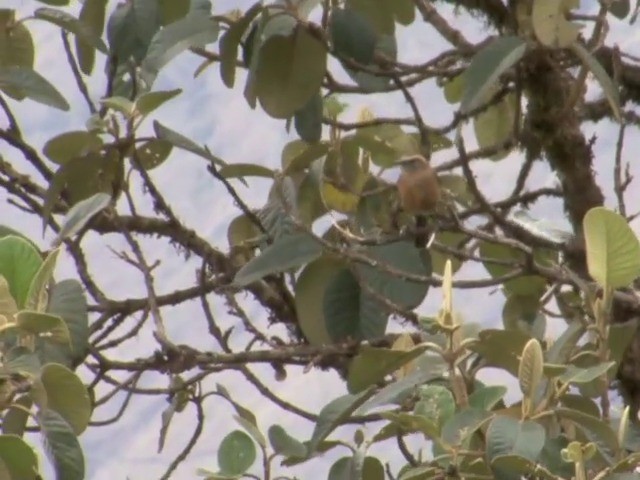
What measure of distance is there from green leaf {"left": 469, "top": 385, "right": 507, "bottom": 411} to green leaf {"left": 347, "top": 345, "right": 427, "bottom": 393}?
0.04 m

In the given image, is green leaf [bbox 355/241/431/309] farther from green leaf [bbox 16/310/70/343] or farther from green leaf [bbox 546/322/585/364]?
green leaf [bbox 16/310/70/343]

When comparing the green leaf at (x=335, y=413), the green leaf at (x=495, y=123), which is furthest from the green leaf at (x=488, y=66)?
the green leaf at (x=495, y=123)

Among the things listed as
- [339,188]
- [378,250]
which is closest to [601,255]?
[378,250]

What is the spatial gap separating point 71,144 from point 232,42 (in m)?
0.17

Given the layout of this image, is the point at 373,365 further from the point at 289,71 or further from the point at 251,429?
the point at 289,71

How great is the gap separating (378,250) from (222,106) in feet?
3.91

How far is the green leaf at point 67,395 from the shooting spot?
2.13ft

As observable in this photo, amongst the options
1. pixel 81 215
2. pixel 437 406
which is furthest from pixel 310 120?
pixel 437 406

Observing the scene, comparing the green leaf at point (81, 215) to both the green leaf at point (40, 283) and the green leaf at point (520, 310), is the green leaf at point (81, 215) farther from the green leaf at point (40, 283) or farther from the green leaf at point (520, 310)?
the green leaf at point (520, 310)

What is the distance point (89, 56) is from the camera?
1053mm

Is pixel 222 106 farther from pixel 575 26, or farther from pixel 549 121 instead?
pixel 575 26

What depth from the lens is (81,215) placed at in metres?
0.80

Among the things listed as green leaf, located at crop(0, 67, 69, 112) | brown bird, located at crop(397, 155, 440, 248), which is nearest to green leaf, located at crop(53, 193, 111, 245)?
green leaf, located at crop(0, 67, 69, 112)

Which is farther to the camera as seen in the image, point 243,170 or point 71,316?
point 243,170
